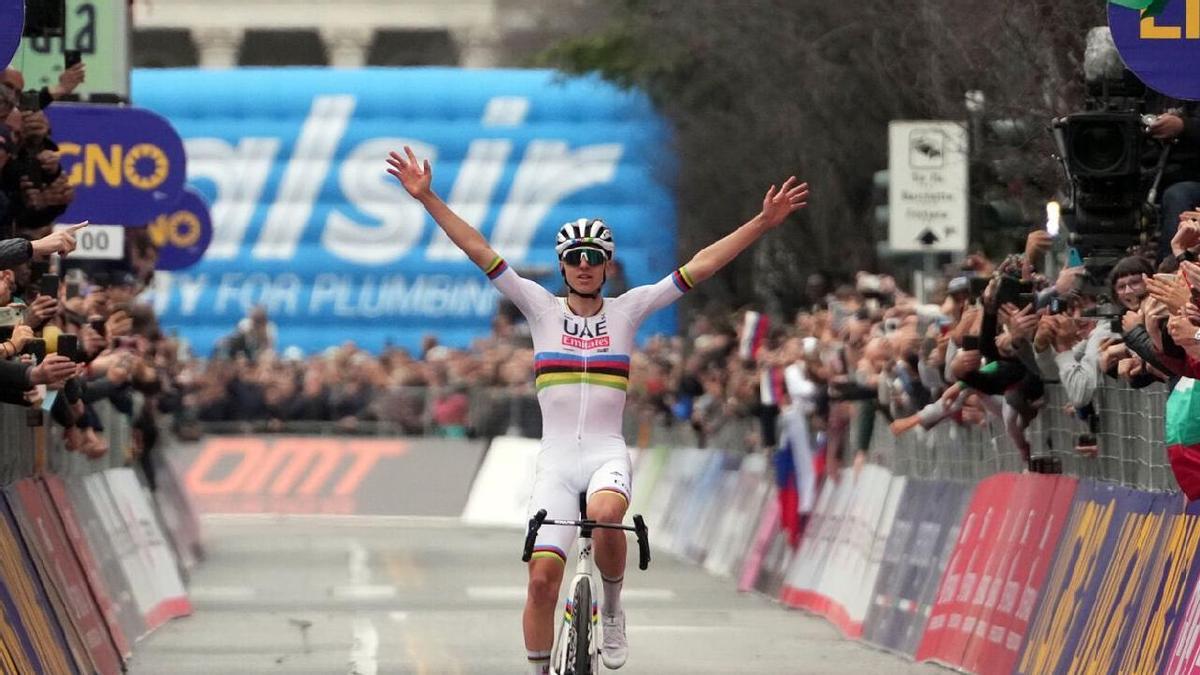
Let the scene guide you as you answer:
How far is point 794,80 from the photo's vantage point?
33.5 meters

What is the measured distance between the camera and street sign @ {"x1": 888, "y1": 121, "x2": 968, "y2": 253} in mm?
24969

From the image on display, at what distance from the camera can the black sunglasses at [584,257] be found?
46.6 feet

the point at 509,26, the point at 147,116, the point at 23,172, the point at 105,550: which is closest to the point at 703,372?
the point at 147,116

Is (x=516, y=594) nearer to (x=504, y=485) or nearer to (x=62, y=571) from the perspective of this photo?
(x=62, y=571)

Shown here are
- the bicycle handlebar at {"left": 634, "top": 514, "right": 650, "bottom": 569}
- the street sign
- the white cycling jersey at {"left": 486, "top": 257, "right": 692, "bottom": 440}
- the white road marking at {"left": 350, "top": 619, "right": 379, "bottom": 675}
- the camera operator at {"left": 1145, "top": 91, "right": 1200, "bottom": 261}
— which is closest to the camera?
the bicycle handlebar at {"left": 634, "top": 514, "right": 650, "bottom": 569}

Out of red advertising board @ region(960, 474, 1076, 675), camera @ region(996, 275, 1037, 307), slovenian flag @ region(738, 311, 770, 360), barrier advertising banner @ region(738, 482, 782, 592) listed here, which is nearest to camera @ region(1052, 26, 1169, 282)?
camera @ region(996, 275, 1037, 307)

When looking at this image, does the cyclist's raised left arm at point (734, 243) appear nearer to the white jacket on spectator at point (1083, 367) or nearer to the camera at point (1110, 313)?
the camera at point (1110, 313)

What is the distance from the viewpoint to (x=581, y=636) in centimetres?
→ 1324

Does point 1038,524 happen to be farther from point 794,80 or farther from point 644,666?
point 794,80

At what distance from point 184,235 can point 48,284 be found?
12.5 m

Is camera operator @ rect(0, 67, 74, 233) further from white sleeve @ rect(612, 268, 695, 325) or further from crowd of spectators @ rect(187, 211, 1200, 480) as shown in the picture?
crowd of spectators @ rect(187, 211, 1200, 480)

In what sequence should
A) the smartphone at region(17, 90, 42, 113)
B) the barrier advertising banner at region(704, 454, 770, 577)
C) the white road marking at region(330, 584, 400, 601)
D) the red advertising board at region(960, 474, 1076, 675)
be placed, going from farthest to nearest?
the barrier advertising banner at region(704, 454, 770, 577) → the white road marking at region(330, 584, 400, 601) → the smartphone at region(17, 90, 42, 113) → the red advertising board at region(960, 474, 1076, 675)

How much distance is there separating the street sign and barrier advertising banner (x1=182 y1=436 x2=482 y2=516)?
51.2ft

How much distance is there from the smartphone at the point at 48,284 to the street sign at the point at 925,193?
960 cm
